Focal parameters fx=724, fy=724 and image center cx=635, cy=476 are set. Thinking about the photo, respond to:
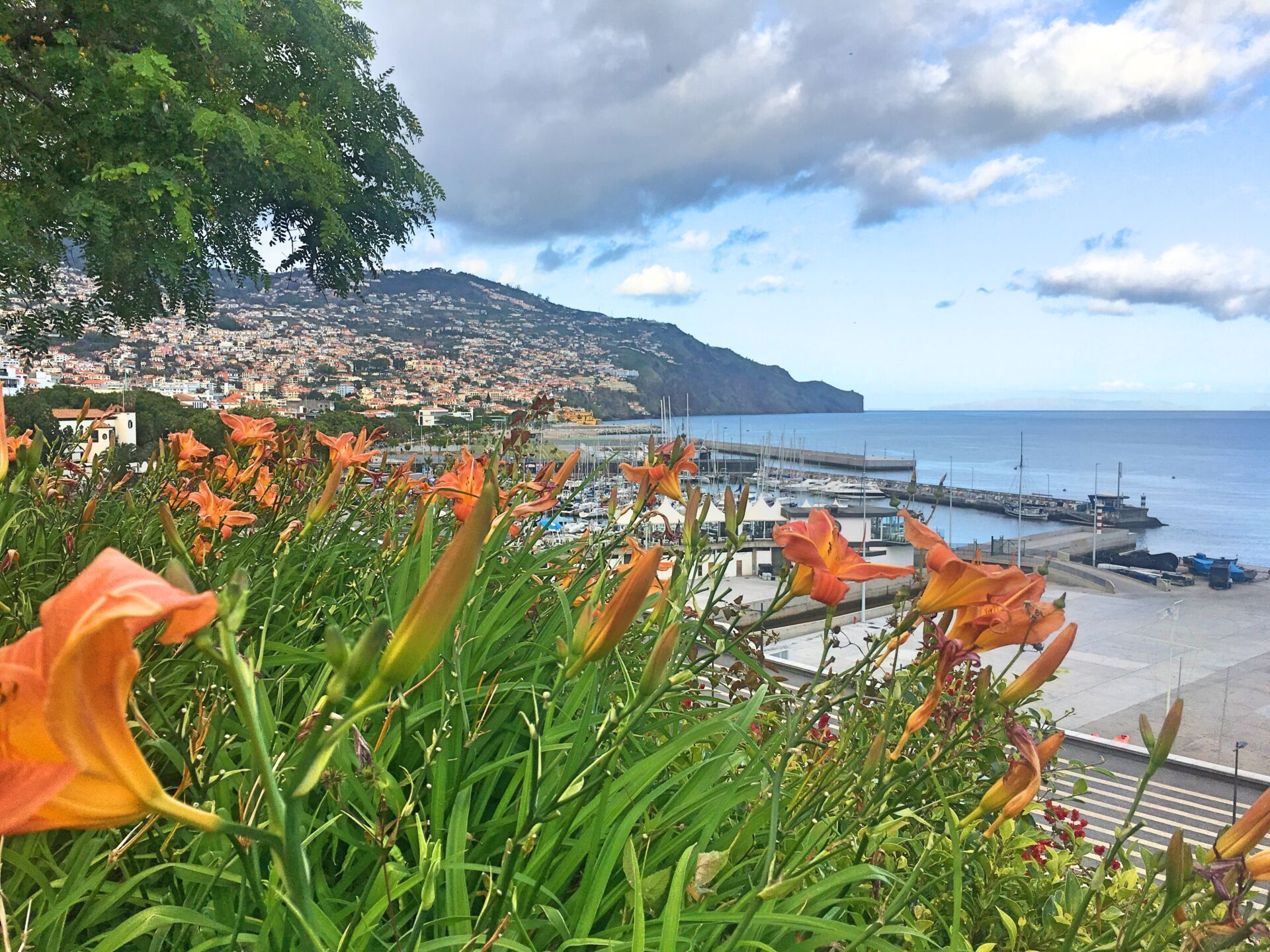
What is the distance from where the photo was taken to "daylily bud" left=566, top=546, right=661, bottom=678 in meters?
0.52

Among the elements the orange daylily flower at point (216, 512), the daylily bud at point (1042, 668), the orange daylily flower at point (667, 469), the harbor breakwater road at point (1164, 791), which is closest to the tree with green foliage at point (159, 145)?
the orange daylily flower at point (216, 512)

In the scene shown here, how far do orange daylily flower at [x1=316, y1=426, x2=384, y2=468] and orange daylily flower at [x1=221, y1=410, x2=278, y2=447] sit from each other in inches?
10.3

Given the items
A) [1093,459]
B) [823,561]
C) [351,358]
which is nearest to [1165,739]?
[823,561]

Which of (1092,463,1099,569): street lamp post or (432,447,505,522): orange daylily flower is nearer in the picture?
(432,447,505,522): orange daylily flower

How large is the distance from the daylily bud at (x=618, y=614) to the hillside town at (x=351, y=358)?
1.57 metres

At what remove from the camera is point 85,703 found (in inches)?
10.6

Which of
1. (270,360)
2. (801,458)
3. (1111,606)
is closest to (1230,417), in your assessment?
(801,458)

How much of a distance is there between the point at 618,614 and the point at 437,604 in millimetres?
206

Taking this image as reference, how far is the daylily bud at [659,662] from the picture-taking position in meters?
0.51

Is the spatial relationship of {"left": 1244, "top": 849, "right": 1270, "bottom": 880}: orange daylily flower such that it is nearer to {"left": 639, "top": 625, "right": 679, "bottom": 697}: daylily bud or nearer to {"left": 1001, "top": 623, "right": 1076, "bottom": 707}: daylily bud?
{"left": 1001, "top": 623, "right": 1076, "bottom": 707}: daylily bud

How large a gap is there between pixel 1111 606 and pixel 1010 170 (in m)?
68.9

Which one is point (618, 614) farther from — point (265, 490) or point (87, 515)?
point (265, 490)

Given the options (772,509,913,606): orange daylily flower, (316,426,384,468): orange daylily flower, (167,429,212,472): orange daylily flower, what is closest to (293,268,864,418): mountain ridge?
(167,429,212,472): orange daylily flower

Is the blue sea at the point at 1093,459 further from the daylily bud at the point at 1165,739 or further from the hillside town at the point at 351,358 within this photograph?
the daylily bud at the point at 1165,739
